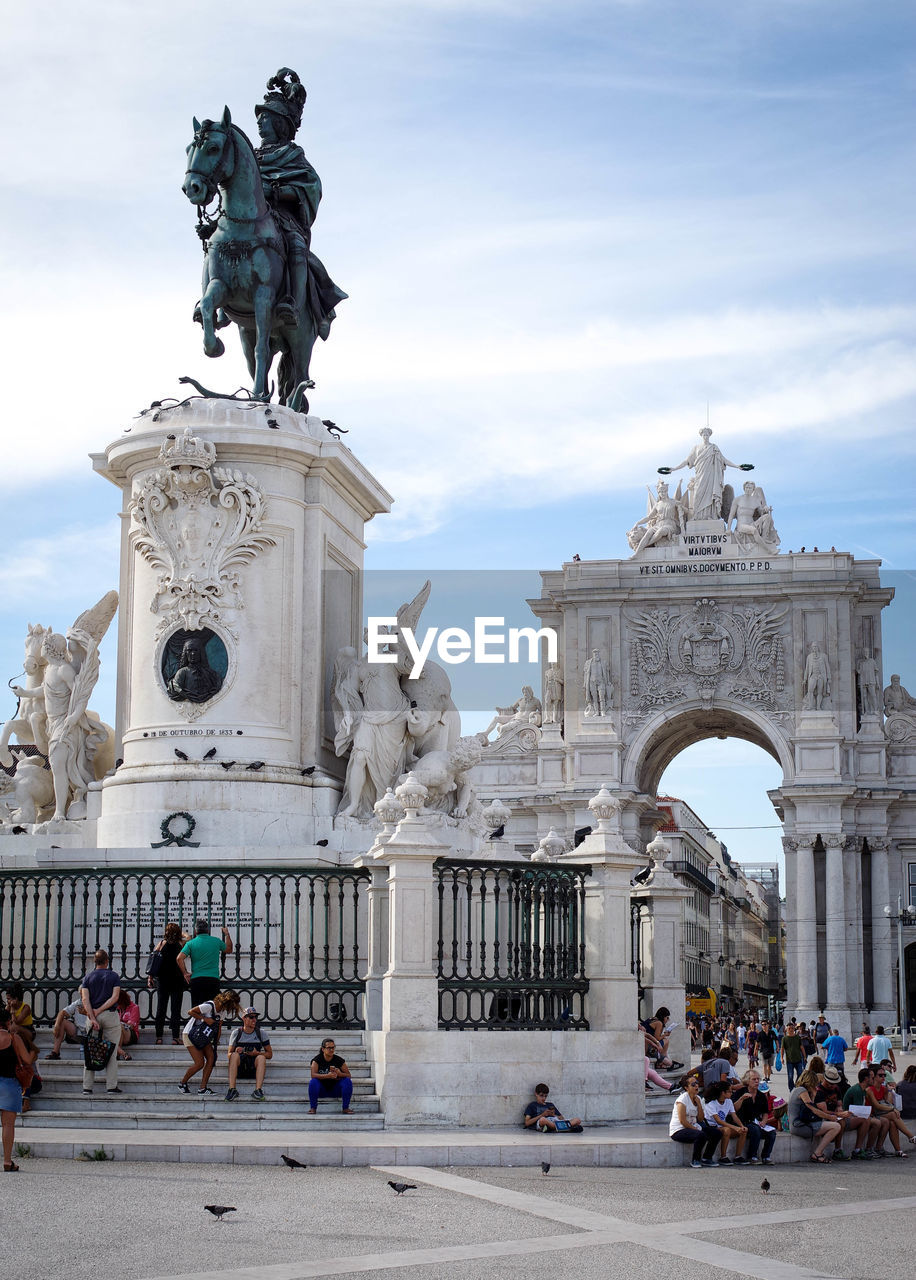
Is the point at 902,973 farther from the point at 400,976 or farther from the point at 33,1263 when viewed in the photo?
the point at 33,1263

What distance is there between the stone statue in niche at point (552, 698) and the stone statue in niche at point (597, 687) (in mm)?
1488

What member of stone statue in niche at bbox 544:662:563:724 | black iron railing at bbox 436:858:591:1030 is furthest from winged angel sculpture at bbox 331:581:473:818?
stone statue in niche at bbox 544:662:563:724

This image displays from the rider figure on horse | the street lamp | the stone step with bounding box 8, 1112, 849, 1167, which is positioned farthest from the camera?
the street lamp

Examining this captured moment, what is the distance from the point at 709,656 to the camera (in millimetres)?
66188

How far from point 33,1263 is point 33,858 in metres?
6.73

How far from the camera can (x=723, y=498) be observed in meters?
70.0

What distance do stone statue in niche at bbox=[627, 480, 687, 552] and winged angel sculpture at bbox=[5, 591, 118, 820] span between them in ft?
179

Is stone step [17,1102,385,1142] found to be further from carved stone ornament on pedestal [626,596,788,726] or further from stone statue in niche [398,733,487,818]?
carved stone ornament on pedestal [626,596,788,726]

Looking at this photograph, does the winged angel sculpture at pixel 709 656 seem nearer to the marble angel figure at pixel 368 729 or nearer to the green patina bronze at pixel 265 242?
the green patina bronze at pixel 265 242

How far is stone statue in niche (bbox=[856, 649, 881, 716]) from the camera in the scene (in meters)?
65.9

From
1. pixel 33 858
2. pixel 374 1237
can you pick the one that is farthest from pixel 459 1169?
pixel 33 858

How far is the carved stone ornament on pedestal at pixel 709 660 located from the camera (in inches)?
2594

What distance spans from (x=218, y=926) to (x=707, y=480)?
5815 cm

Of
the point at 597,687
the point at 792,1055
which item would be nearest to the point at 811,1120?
the point at 792,1055
